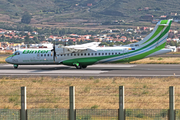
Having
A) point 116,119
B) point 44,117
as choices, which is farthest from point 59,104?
point 116,119

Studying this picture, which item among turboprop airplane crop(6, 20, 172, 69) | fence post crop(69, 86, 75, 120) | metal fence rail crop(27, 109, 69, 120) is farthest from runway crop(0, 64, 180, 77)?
fence post crop(69, 86, 75, 120)

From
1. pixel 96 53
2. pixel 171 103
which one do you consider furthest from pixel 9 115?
pixel 96 53

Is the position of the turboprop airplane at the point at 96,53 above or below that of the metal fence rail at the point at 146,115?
above

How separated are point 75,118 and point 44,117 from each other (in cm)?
192

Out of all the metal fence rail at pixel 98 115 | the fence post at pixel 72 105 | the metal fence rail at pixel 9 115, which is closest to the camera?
the fence post at pixel 72 105

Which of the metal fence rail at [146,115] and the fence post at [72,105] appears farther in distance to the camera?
the metal fence rail at [146,115]

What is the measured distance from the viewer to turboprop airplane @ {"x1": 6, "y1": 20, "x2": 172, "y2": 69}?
43.6 m

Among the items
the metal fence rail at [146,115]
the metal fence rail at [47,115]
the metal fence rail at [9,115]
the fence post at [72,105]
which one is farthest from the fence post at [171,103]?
the metal fence rail at [9,115]

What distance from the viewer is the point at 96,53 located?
44.8 m

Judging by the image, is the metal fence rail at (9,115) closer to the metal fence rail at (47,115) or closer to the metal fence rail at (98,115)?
the metal fence rail at (47,115)

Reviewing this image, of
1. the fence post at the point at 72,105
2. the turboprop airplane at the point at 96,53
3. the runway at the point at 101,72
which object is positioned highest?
the turboprop airplane at the point at 96,53

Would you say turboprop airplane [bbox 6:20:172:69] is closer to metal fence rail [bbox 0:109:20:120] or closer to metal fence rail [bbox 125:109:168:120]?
metal fence rail [bbox 125:109:168:120]

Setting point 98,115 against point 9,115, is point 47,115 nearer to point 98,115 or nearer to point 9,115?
point 9,115

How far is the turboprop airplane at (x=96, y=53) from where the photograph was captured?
4356 centimetres
